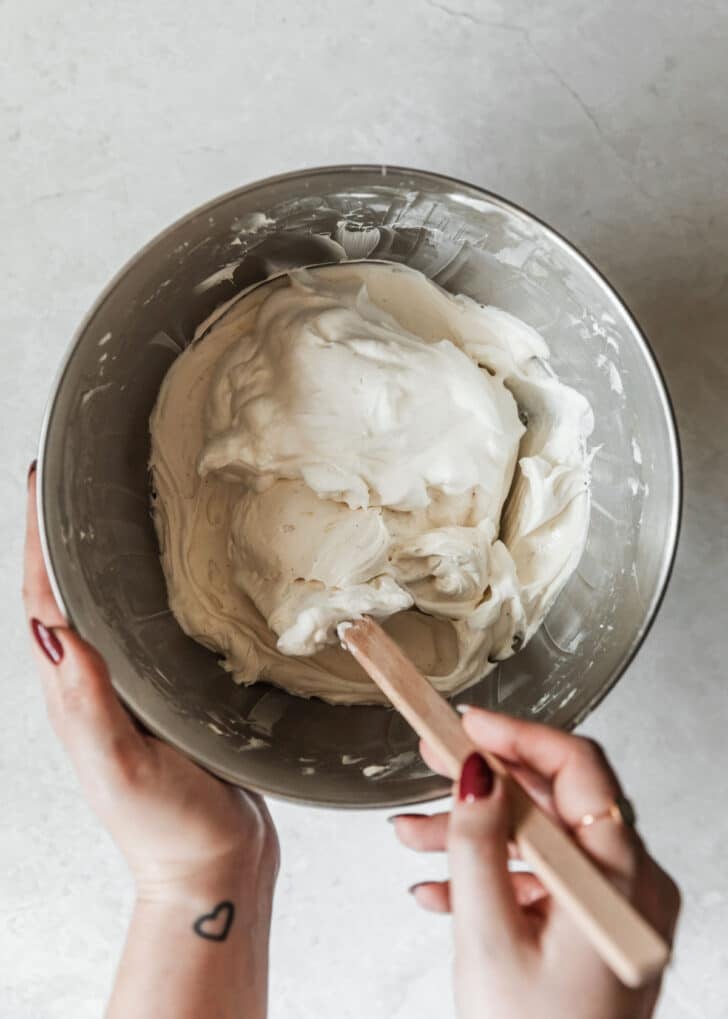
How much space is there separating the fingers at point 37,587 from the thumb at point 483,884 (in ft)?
1.39

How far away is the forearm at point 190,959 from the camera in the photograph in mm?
838

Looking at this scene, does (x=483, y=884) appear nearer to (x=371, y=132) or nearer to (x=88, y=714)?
(x=88, y=714)

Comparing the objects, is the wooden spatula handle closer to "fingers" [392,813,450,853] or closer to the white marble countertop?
"fingers" [392,813,450,853]

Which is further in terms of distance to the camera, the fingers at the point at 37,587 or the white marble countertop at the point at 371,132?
the white marble countertop at the point at 371,132

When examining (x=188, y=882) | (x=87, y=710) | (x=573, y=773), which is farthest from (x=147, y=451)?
(x=573, y=773)

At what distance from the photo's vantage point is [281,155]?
1060 mm

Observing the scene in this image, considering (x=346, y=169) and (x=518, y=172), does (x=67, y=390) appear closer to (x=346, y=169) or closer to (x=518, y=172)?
(x=346, y=169)

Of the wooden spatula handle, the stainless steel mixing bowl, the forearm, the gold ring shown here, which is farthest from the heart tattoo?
the gold ring

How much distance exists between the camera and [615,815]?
0.68 metres

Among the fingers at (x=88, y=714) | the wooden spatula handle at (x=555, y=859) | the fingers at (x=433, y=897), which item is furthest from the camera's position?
the fingers at (x=433, y=897)

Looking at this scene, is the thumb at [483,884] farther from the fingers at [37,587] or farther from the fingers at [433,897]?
the fingers at [37,587]

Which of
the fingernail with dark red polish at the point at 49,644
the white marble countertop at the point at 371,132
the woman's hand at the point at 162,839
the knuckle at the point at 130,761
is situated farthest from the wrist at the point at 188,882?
the white marble countertop at the point at 371,132

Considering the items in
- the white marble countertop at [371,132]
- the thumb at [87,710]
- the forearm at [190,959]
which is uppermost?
the white marble countertop at [371,132]

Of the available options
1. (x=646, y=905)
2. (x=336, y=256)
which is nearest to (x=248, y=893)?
(x=646, y=905)
